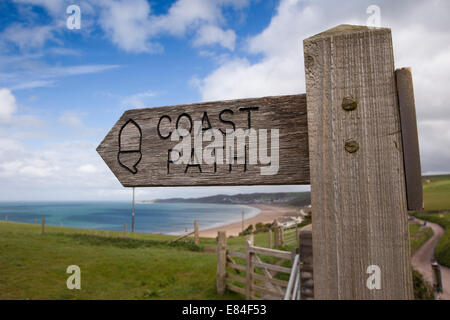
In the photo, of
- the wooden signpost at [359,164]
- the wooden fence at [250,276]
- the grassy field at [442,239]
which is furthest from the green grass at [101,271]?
the grassy field at [442,239]

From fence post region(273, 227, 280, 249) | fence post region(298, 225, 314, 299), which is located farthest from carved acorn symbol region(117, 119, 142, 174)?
fence post region(273, 227, 280, 249)

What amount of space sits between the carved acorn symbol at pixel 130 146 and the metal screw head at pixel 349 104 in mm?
949

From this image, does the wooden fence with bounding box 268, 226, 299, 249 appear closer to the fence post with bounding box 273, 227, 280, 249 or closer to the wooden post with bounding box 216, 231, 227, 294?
the fence post with bounding box 273, 227, 280, 249

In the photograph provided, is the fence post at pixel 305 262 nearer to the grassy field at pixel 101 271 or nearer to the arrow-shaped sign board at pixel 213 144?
the arrow-shaped sign board at pixel 213 144

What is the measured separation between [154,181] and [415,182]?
3.43 feet

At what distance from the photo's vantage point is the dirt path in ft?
30.7

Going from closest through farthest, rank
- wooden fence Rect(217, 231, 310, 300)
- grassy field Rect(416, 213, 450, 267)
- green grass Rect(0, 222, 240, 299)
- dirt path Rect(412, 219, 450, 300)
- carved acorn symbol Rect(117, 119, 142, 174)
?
carved acorn symbol Rect(117, 119, 142, 174), wooden fence Rect(217, 231, 310, 300), green grass Rect(0, 222, 240, 299), dirt path Rect(412, 219, 450, 300), grassy field Rect(416, 213, 450, 267)

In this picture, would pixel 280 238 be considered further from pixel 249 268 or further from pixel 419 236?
pixel 249 268

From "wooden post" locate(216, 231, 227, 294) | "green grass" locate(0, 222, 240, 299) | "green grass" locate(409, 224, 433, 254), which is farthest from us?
"green grass" locate(409, 224, 433, 254)

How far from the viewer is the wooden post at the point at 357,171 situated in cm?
83

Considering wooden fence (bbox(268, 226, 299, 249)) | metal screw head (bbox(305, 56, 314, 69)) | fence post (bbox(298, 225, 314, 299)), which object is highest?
metal screw head (bbox(305, 56, 314, 69))

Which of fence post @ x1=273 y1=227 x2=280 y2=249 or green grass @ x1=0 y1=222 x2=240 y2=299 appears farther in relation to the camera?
fence post @ x1=273 y1=227 x2=280 y2=249
